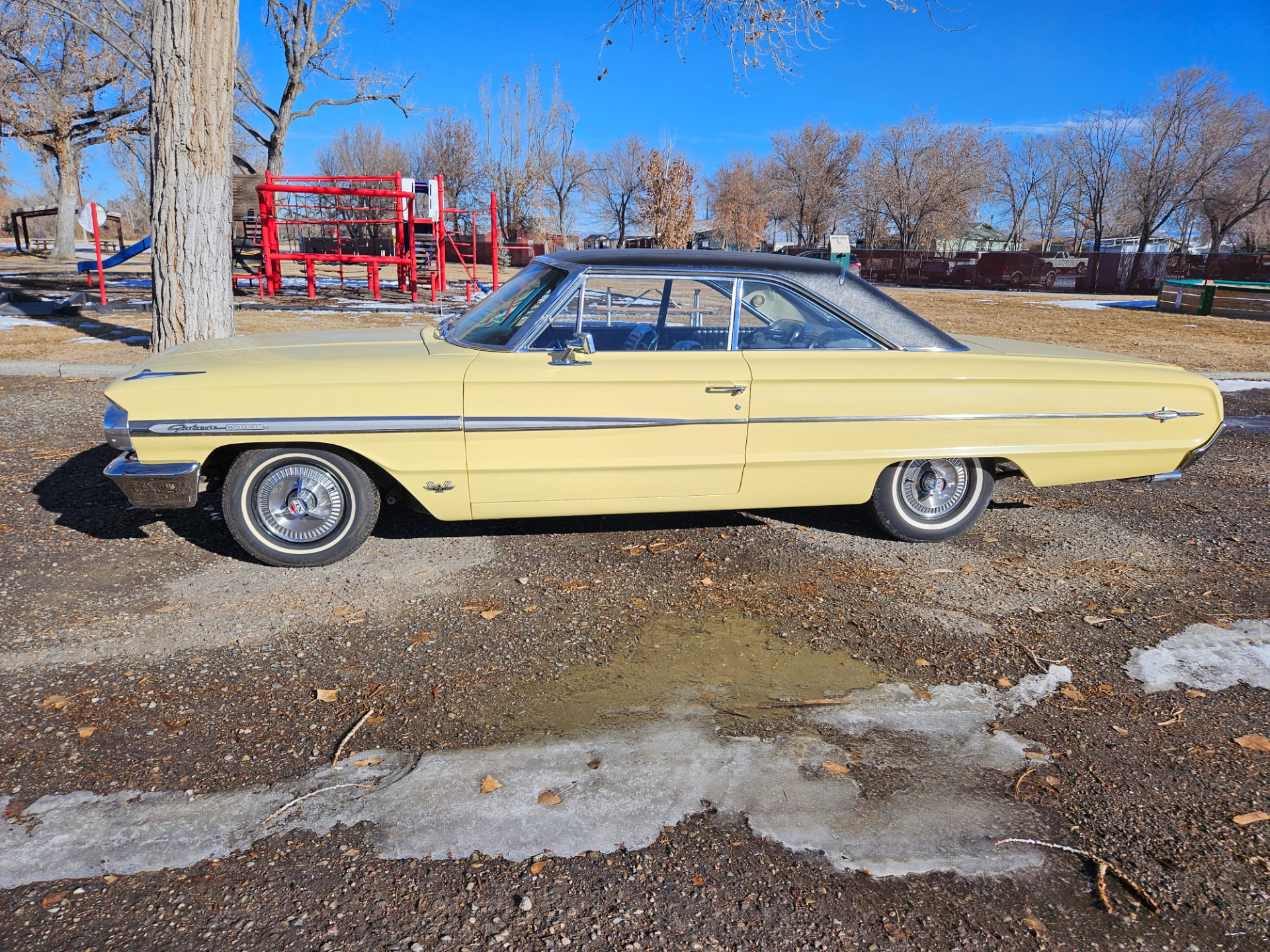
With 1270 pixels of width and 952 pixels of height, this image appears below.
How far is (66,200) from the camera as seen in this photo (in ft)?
97.2

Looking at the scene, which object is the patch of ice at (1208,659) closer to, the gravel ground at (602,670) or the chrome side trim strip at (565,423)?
the gravel ground at (602,670)

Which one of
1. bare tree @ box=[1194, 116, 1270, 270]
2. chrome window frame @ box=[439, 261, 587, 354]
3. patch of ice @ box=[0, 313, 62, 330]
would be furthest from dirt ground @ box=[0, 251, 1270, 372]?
bare tree @ box=[1194, 116, 1270, 270]

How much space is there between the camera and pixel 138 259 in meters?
31.3

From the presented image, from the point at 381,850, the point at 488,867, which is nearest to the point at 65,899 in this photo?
the point at 381,850

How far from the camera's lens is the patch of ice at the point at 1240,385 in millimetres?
9922

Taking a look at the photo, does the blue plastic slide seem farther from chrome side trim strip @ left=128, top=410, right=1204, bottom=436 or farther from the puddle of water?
the puddle of water

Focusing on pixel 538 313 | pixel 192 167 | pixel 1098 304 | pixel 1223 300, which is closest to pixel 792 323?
pixel 538 313

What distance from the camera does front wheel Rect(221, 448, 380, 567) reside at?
13.1 feet

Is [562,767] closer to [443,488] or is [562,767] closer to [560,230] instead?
[443,488]

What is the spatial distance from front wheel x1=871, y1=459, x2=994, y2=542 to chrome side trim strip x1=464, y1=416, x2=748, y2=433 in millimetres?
1050

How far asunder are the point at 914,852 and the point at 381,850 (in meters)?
1.46

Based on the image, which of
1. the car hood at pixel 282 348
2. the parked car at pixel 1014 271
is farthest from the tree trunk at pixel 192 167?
the parked car at pixel 1014 271

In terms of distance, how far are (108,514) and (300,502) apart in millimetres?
1561

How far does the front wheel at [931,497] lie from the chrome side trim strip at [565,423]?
1.05m
